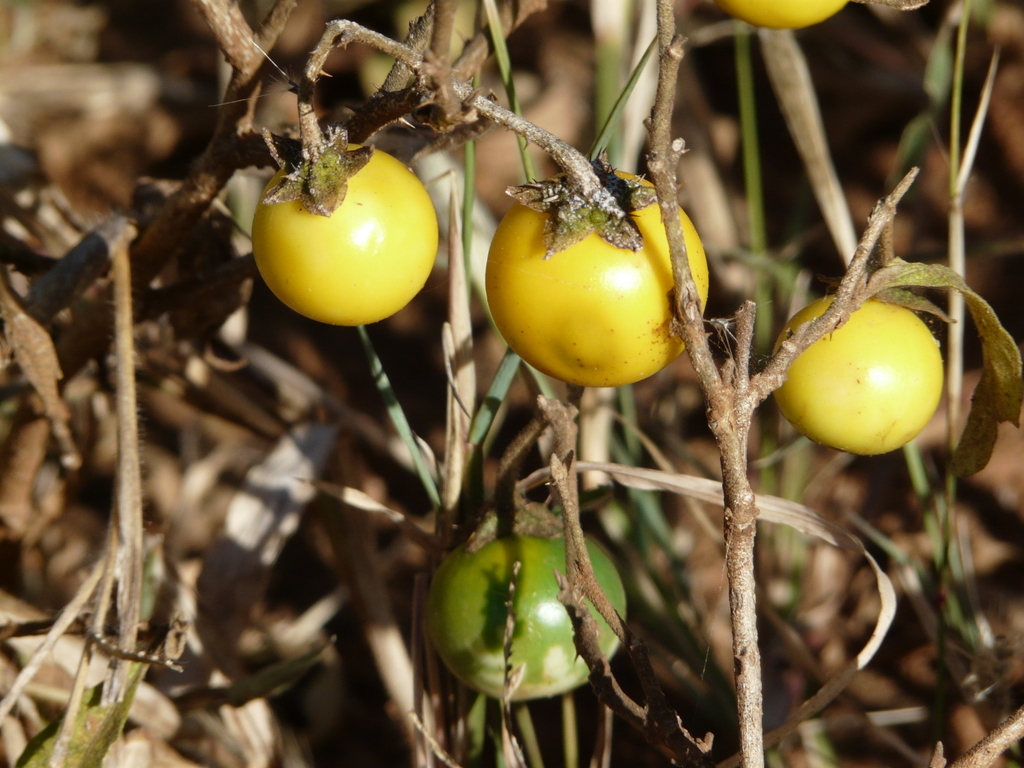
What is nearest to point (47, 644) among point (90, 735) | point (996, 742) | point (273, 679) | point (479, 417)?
point (90, 735)

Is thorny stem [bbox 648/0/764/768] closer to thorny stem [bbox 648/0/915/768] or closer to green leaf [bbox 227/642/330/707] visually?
thorny stem [bbox 648/0/915/768]

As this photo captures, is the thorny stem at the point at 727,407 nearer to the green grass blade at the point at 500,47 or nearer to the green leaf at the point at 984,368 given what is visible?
the green leaf at the point at 984,368

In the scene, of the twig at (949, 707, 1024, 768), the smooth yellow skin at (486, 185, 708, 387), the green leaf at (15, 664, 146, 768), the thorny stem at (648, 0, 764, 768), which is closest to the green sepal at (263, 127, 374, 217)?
the smooth yellow skin at (486, 185, 708, 387)

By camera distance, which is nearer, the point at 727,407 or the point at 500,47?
the point at 727,407

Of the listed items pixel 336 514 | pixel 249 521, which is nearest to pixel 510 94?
pixel 336 514

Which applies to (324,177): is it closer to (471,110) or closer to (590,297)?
(471,110)

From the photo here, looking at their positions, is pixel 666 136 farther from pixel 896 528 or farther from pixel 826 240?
pixel 826 240
